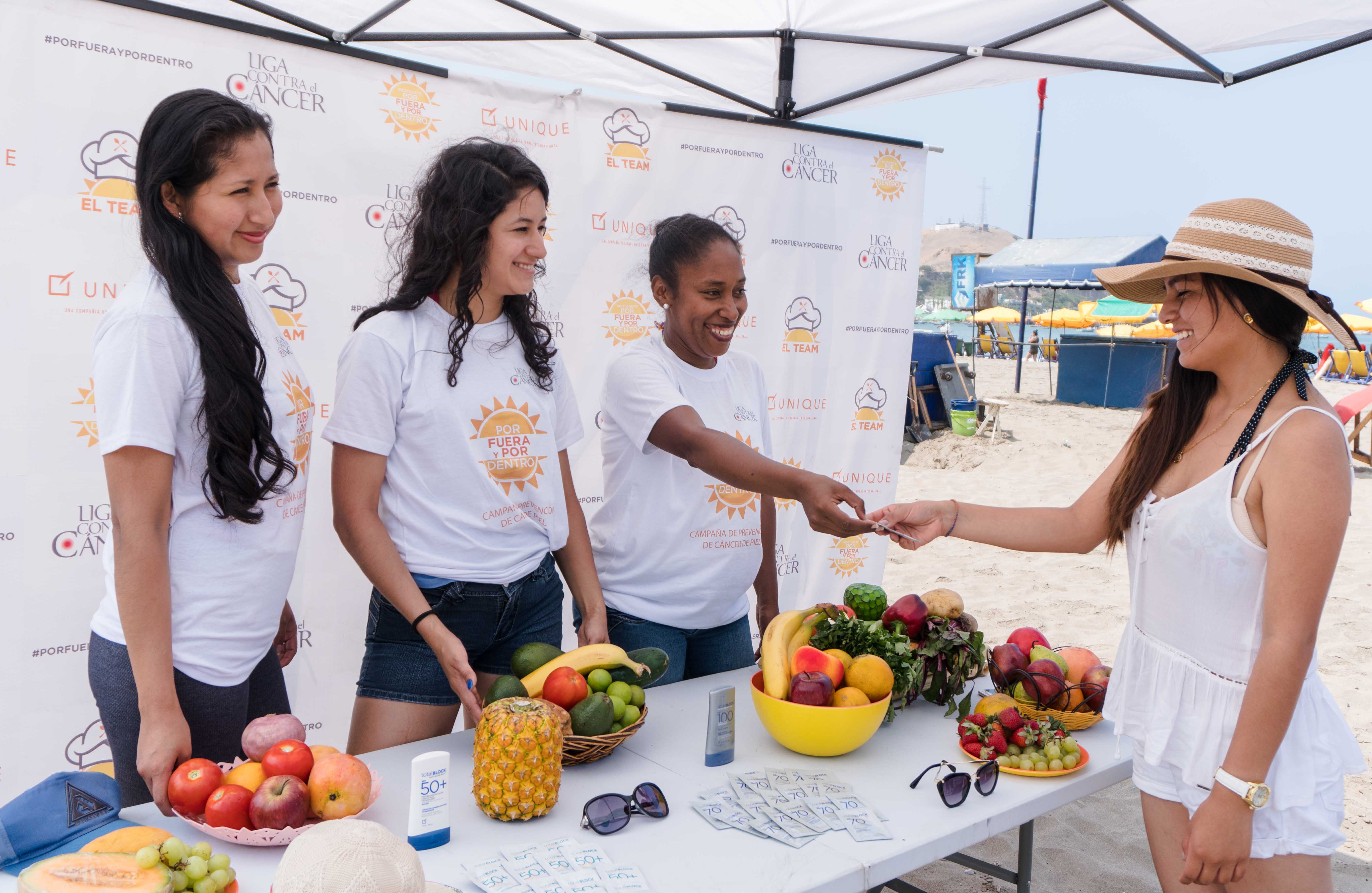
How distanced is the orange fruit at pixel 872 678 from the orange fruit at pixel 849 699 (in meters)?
0.03

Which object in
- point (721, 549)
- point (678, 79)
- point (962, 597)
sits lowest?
point (962, 597)

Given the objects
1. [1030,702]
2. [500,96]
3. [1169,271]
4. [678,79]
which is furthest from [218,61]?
[1030,702]

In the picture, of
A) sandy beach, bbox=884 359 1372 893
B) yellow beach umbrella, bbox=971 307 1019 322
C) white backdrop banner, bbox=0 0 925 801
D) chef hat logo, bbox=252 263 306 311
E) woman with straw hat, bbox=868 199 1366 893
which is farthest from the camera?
yellow beach umbrella, bbox=971 307 1019 322

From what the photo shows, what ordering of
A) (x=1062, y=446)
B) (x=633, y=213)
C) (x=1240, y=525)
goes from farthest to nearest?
(x=1062, y=446) → (x=633, y=213) → (x=1240, y=525)

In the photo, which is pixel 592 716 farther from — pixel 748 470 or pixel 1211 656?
pixel 1211 656

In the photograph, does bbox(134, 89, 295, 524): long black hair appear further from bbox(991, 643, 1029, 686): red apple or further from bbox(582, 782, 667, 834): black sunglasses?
bbox(991, 643, 1029, 686): red apple

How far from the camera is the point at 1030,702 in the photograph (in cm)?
216

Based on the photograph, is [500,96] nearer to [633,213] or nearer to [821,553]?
[633,213]

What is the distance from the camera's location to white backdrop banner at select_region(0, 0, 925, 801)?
8.79ft

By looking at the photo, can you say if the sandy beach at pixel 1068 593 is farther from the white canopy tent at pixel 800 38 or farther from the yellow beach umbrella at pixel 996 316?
the yellow beach umbrella at pixel 996 316

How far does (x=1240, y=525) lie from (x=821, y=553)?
2814mm

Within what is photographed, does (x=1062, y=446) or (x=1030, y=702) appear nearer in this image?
(x=1030, y=702)

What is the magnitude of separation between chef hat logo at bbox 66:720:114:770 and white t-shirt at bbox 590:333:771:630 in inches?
68.6

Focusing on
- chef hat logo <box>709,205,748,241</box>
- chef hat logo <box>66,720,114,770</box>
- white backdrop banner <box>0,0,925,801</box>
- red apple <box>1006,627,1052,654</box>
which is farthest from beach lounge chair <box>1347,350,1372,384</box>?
chef hat logo <box>66,720,114,770</box>
